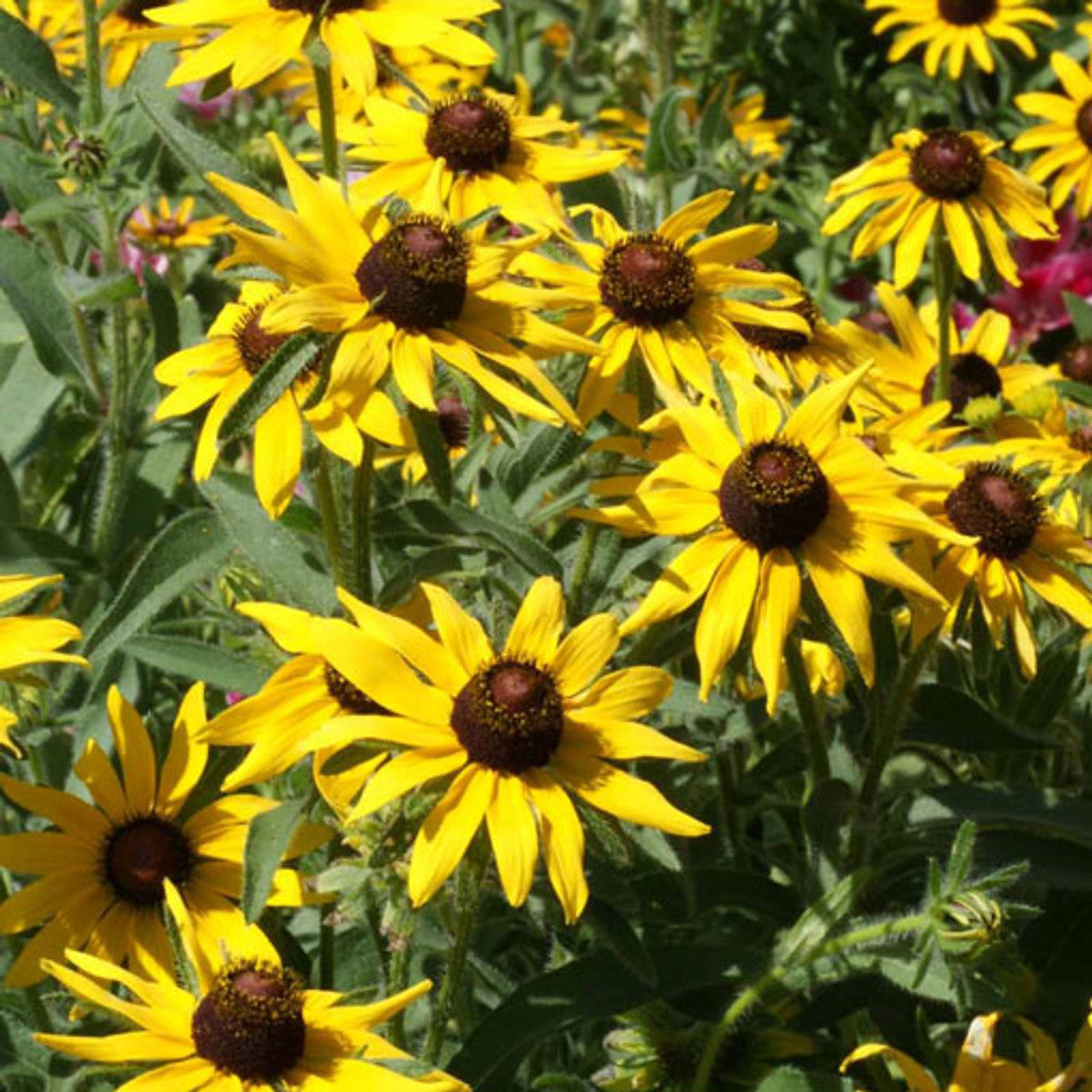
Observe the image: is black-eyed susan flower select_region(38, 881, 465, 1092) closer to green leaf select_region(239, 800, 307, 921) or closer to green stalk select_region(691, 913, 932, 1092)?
green leaf select_region(239, 800, 307, 921)

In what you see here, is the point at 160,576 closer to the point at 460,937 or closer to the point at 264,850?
the point at 264,850

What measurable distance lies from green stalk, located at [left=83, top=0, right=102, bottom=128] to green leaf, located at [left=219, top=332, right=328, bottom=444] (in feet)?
2.53

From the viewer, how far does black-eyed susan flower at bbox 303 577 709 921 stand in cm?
156

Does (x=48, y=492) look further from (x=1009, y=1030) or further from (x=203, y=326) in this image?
(x=1009, y=1030)

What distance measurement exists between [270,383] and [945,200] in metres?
1.20

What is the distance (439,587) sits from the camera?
1.70 m

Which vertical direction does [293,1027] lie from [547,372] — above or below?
below

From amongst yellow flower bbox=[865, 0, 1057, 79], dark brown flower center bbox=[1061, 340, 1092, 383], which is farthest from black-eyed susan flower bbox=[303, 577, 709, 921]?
yellow flower bbox=[865, 0, 1057, 79]

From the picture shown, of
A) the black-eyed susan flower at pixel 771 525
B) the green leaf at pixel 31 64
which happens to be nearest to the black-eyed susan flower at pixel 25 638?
the black-eyed susan flower at pixel 771 525

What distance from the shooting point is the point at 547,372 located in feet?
6.64

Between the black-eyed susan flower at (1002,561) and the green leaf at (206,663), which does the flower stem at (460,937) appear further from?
the black-eyed susan flower at (1002,561)

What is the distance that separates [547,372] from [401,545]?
233 mm

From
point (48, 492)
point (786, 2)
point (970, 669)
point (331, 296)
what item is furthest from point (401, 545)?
point (786, 2)

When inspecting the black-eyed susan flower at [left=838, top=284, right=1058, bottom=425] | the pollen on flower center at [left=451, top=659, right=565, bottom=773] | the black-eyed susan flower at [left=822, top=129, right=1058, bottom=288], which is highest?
the pollen on flower center at [left=451, top=659, right=565, bottom=773]
